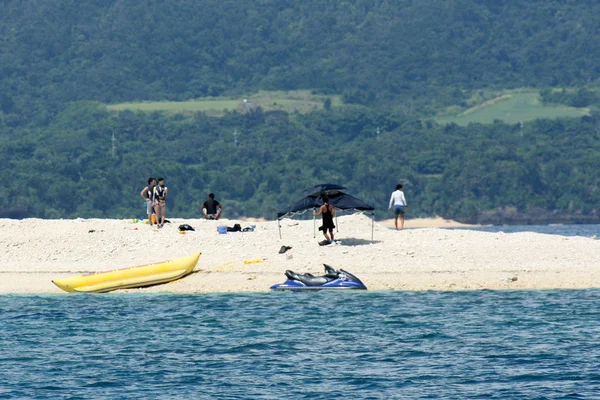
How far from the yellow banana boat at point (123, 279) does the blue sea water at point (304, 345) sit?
2.22 feet

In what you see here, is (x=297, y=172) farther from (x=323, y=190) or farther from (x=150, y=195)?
(x=323, y=190)

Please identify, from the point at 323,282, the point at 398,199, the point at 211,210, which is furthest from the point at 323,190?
the point at 211,210

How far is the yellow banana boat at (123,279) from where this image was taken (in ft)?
110

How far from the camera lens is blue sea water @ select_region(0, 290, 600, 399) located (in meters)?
20.5

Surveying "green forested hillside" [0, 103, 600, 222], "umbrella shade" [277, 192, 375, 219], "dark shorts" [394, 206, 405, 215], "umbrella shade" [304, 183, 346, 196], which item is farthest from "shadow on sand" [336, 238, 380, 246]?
"green forested hillside" [0, 103, 600, 222]

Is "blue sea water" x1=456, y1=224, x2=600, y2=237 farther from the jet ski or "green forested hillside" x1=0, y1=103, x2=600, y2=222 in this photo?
the jet ski

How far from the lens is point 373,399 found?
19.6 metres

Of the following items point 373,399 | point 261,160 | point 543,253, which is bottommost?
point 373,399

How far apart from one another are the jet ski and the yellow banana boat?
3285 mm

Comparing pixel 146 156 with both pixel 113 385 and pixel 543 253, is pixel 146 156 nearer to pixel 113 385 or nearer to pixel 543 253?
pixel 543 253

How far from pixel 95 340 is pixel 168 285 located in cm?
822

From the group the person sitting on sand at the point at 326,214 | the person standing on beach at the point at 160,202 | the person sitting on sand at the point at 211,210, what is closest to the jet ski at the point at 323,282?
the person sitting on sand at the point at 326,214

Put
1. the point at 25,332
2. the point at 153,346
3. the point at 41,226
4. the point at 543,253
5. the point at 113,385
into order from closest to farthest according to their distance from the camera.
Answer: the point at 113,385
the point at 153,346
the point at 25,332
the point at 543,253
the point at 41,226

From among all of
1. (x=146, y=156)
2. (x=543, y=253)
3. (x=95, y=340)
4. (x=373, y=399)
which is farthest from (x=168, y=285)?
(x=146, y=156)
